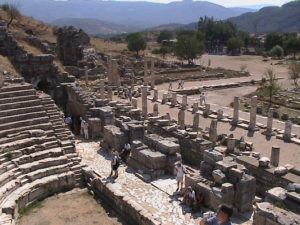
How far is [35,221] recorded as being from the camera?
1323 cm

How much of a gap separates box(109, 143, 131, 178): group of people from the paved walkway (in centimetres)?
29

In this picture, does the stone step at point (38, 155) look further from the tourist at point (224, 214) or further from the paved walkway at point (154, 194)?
the tourist at point (224, 214)

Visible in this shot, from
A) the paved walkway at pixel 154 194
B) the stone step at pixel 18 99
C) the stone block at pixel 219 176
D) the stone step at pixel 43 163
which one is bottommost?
the paved walkway at pixel 154 194

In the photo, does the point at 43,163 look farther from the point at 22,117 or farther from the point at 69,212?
the point at 22,117

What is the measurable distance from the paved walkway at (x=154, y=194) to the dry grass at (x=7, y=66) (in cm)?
847

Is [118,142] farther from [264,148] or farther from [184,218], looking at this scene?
[264,148]

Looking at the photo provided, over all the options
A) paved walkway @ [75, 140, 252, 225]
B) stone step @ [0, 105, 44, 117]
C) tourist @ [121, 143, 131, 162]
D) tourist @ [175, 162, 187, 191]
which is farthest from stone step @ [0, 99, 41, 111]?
tourist @ [175, 162, 187, 191]

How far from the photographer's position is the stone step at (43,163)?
15453mm

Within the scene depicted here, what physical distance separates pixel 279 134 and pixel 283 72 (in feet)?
116

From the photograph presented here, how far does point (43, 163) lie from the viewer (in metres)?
16.0

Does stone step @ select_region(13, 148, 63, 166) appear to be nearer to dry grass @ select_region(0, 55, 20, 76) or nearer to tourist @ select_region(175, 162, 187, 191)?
tourist @ select_region(175, 162, 187, 191)

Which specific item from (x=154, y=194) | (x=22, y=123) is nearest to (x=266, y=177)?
(x=154, y=194)

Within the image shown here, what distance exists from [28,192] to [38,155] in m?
2.31

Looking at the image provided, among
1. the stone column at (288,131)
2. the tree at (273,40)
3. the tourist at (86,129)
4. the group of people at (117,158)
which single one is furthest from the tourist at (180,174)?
the tree at (273,40)
